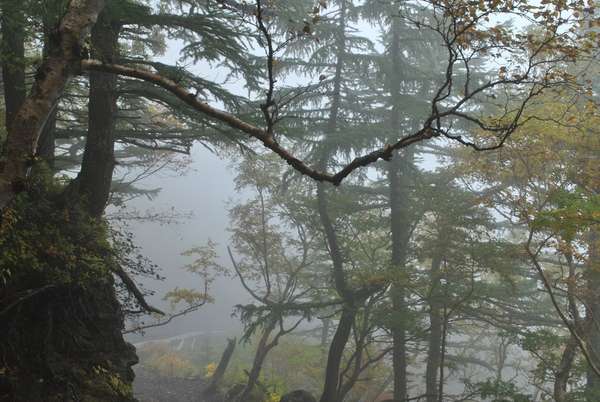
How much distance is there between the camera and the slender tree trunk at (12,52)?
455cm

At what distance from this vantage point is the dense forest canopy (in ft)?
12.2

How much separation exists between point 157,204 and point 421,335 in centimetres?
6723

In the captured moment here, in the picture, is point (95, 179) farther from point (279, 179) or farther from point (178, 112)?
point (279, 179)

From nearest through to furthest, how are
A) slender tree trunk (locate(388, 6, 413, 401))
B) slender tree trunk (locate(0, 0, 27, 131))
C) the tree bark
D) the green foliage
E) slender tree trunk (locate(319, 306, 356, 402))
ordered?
the tree bark, the green foliage, slender tree trunk (locate(0, 0, 27, 131)), slender tree trunk (locate(388, 6, 413, 401)), slender tree trunk (locate(319, 306, 356, 402))

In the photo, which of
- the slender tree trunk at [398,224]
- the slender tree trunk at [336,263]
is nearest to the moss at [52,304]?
the slender tree trunk at [336,263]

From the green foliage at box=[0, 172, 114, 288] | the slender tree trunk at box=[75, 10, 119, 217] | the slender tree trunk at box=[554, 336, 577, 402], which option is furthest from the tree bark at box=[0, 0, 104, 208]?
the slender tree trunk at box=[554, 336, 577, 402]

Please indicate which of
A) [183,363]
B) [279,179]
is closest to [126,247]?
[279,179]

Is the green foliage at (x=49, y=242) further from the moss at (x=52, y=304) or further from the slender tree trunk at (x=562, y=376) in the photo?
the slender tree trunk at (x=562, y=376)

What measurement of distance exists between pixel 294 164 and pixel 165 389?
1577cm

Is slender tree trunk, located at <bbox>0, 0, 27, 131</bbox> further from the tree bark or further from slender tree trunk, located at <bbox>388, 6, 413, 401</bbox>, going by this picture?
slender tree trunk, located at <bbox>388, 6, 413, 401</bbox>

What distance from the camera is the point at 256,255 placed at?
15867mm

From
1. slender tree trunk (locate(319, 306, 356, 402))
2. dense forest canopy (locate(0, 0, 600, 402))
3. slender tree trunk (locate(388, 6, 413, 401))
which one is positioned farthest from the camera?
slender tree trunk (locate(319, 306, 356, 402))

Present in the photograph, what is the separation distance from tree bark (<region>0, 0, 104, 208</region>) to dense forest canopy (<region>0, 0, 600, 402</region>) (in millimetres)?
11

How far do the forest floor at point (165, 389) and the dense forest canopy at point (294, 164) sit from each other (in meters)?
0.21
